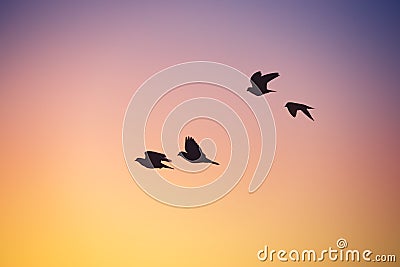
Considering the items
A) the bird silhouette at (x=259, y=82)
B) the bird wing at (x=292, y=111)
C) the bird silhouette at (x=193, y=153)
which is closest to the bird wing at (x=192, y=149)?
the bird silhouette at (x=193, y=153)

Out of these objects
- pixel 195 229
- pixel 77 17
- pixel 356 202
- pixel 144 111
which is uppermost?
pixel 77 17

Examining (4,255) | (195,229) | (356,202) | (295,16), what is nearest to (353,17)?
(295,16)

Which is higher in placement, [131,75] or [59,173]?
[131,75]

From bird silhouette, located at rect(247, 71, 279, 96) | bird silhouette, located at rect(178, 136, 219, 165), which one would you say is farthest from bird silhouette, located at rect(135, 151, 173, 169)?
bird silhouette, located at rect(247, 71, 279, 96)

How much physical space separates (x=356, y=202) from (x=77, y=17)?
61.4 inches

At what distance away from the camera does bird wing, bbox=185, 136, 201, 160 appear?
2354 millimetres

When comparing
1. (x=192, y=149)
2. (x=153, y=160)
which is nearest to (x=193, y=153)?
(x=192, y=149)

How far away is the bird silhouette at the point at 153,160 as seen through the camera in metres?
2.35

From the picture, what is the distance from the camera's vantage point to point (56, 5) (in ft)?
7.80

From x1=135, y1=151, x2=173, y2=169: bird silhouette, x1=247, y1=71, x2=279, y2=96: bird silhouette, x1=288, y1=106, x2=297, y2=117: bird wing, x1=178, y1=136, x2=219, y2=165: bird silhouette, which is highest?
x1=247, y1=71, x2=279, y2=96: bird silhouette

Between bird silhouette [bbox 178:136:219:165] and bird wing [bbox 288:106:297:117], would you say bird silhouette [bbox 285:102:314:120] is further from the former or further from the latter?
bird silhouette [bbox 178:136:219:165]

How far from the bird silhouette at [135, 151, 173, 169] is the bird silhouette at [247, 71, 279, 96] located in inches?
20.4

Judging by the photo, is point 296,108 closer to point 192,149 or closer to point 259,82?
point 259,82

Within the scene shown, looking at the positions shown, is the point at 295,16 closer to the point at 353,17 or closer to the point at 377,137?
the point at 353,17
